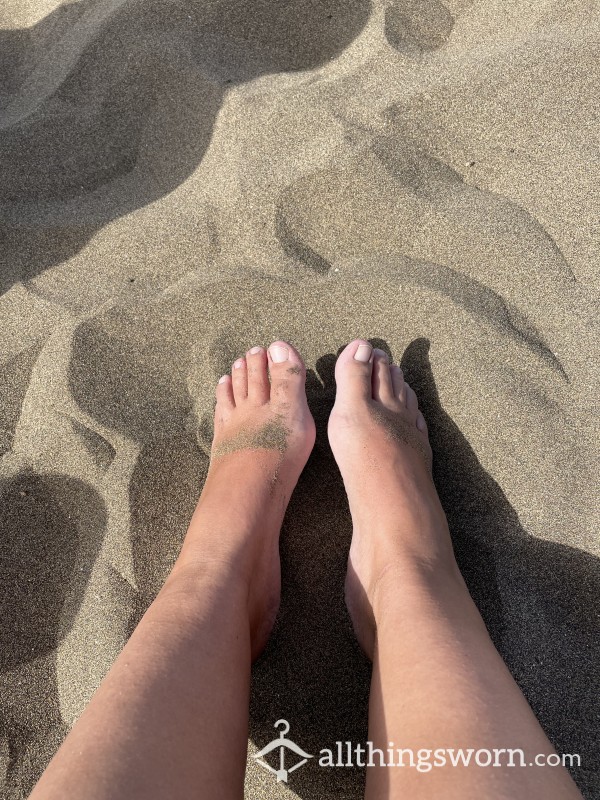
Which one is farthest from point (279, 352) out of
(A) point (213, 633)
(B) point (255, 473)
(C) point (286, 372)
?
(A) point (213, 633)

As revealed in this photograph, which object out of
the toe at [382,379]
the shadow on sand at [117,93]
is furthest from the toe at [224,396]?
the shadow on sand at [117,93]

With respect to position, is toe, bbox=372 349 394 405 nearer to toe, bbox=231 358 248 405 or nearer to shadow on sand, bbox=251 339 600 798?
shadow on sand, bbox=251 339 600 798

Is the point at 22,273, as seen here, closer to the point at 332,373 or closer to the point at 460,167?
Answer: the point at 332,373

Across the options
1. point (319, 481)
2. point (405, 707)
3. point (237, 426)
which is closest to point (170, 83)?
point (237, 426)

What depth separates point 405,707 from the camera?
40.6 inches

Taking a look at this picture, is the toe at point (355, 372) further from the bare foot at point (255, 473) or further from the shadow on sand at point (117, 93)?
the shadow on sand at point (117, 93)

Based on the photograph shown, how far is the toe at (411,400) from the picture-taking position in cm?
158

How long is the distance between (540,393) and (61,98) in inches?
62.0

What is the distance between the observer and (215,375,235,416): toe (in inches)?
63.0

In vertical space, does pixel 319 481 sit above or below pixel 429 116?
below

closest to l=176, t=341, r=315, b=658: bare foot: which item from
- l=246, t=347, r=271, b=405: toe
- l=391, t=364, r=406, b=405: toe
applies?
l=246, t=347, r=271, b=405: toe

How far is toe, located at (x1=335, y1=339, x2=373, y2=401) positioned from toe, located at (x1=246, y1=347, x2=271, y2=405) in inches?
7.6

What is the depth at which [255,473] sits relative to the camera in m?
1.50

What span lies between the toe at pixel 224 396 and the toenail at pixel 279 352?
14 cm
